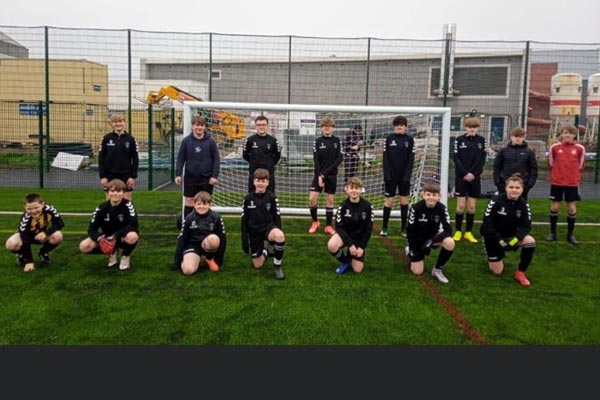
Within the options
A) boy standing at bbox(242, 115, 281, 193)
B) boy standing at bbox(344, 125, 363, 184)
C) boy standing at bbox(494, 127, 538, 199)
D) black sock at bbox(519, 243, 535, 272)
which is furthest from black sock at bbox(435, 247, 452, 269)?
boy standing at bbox(344, 125, 363, 184)

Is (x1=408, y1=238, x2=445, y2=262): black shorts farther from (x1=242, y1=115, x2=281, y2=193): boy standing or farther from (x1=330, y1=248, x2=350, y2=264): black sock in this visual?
(x1=242, y1=115, x2=281, y2=193): boy standing

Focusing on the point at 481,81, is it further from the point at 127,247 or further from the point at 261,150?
the point at 127,247

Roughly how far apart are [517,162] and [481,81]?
10.4m

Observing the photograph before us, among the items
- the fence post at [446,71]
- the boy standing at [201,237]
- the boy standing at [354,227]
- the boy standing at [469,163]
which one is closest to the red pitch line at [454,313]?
the boy standing at [354,227]

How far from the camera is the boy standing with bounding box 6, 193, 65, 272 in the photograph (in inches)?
225

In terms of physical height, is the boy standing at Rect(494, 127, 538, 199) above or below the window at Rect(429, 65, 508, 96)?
below

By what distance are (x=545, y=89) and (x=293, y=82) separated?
11123 millimetres

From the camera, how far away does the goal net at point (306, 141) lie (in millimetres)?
8312

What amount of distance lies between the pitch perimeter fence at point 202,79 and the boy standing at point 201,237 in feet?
28.4

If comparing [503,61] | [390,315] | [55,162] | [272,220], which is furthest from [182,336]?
[503,61]

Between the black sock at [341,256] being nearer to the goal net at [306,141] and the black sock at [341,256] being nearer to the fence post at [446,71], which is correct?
the goal net at [306,141]

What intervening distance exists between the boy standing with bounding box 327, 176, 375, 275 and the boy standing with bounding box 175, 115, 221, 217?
2.09 meters

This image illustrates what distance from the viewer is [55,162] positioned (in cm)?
1538

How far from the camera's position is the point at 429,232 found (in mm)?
5855
